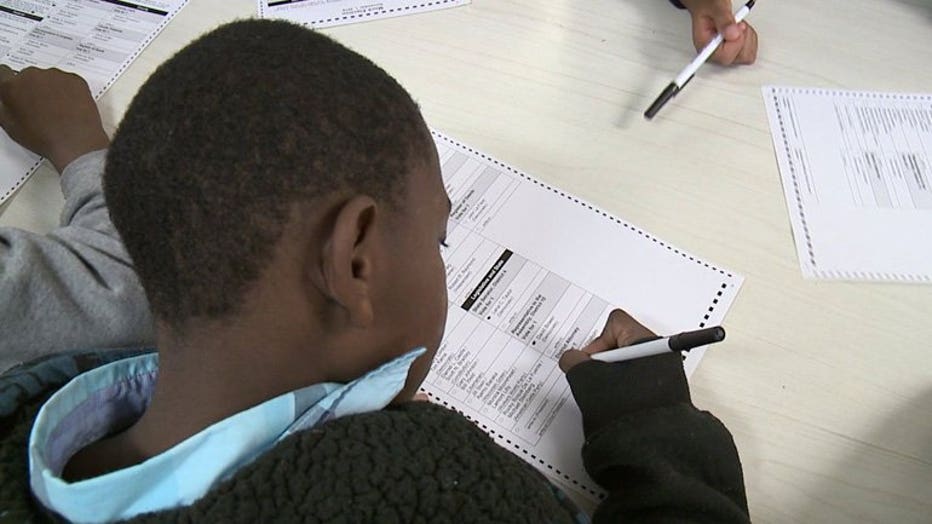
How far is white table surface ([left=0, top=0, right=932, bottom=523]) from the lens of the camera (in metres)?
0.64

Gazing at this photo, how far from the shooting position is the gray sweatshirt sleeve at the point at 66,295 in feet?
2.04

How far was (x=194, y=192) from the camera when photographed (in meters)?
0.41

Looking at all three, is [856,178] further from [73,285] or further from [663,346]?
[73,285]

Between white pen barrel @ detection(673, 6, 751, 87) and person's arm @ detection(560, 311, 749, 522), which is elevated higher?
white pen barrel @ detection(673, 6, 751, 87)

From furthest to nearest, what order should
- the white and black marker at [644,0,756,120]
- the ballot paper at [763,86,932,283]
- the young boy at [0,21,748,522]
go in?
the white and black marker at [644,0,756,120] → the ballot paper at [763,86,932,283] → the young boy at [0,21,748,522]

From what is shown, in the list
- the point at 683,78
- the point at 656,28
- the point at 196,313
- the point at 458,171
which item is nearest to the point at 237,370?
the point at 196,313

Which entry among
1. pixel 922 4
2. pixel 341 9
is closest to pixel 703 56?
pixel 922 4

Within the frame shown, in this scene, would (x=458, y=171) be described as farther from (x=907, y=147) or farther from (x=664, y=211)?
(x=907, y=147)

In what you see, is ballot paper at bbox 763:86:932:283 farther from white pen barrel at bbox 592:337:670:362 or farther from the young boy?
the young boy

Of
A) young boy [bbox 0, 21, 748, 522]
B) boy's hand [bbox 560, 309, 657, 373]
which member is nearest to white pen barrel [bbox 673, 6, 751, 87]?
boy's hand [bbox 560, 309, 657, 373]

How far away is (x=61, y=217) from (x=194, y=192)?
1.51 ft

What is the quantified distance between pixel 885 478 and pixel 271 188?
56 cm

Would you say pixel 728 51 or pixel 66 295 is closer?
pixel 66 295

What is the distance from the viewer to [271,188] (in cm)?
41
